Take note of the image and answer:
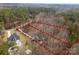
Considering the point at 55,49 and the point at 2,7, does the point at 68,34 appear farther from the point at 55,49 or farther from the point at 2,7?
the point at 2,7

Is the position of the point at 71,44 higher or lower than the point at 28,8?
lower

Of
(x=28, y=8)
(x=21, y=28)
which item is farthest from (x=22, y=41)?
(x=28, y=8)

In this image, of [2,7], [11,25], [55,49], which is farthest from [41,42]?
[2,7]

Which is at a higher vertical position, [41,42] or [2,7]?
[2,7]

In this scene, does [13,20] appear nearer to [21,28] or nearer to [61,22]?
[21,28]

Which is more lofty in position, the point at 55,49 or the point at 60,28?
the point at 60,28

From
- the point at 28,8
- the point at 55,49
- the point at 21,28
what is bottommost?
the point at 55,49

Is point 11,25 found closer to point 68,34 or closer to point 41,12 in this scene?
point 41,12
